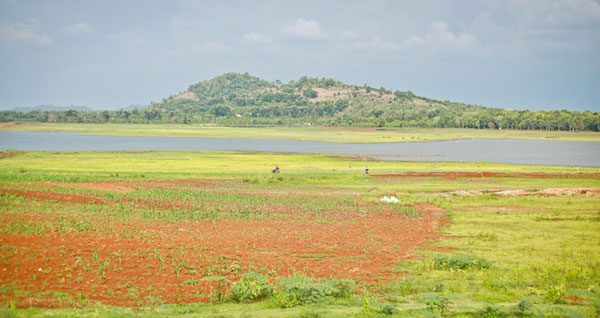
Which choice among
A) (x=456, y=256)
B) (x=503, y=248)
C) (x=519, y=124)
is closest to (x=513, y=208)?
(x=503, y=248)

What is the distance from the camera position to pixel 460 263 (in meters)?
16.2

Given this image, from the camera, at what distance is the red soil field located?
13.4 metres

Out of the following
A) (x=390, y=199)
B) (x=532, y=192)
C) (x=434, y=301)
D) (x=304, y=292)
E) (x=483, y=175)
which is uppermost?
(x=434, y=301)

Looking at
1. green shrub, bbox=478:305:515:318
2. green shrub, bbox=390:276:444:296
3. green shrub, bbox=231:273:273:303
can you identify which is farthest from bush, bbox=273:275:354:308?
green shrub, bbox=478:305:515:318

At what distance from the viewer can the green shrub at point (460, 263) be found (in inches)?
631

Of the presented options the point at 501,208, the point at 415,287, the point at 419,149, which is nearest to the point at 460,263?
the point at 415,287

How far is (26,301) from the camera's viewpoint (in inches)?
467

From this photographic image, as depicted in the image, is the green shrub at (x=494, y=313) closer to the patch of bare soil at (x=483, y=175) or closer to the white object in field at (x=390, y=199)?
the white object in field at (x=390, y=199)

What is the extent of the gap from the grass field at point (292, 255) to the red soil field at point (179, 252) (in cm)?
6

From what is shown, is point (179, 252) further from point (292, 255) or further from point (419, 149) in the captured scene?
point (419, 149)

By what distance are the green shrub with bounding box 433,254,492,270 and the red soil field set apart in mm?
1563

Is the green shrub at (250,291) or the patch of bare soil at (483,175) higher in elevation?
the green shrub at (250,291)

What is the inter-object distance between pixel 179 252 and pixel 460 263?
9.83 meters

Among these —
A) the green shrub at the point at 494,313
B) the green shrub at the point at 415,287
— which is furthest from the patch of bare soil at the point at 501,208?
the green shrub at the point at 494,313
